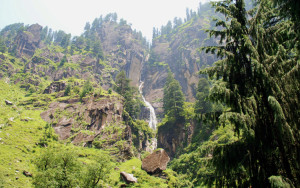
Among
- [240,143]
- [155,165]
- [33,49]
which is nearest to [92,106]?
[155,165]

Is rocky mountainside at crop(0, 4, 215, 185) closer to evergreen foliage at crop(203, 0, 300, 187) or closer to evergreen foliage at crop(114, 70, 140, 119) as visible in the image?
evergreen foliage at crop(114, 70, 140, 119)

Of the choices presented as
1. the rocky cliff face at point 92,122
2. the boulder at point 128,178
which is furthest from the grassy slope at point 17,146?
the boulder at point 128,178

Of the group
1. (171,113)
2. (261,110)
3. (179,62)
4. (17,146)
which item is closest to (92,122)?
(17,146)

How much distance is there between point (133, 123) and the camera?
5328 cm

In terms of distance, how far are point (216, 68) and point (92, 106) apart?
4105 cm

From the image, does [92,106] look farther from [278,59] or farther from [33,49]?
[33,49]

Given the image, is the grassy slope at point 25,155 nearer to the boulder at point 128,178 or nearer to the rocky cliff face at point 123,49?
the boulder at point 128,178

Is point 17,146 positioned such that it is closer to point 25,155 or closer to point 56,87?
point 25,155

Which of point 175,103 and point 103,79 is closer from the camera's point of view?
point 175,103

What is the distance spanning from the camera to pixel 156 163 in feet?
105

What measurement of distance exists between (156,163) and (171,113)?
18.5 meters

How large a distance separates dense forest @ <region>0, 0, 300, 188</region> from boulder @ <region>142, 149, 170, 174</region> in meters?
0.18

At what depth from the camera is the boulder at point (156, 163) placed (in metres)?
31.3

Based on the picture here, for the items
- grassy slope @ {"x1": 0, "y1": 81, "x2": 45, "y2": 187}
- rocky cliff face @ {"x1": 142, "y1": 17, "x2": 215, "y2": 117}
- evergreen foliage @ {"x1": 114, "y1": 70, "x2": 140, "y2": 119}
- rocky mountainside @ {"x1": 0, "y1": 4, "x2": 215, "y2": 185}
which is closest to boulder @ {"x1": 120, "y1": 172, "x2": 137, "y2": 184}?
rocky mountainside @ {"x1": 0, "y1": 4, "x2": 215, "y2": 185}
